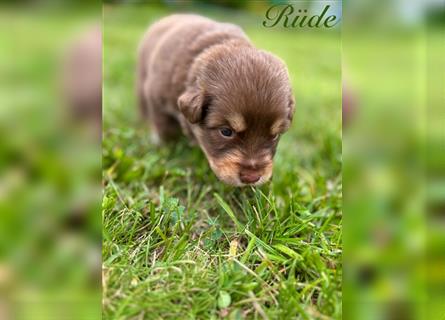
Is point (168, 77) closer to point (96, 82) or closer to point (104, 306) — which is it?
point (96, 82)

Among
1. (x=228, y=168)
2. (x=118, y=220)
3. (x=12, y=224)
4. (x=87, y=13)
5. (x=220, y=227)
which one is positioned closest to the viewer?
(x=12, y=224)

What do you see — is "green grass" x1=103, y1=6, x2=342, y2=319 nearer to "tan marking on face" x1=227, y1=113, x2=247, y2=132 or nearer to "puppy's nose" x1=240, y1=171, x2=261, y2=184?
"puppy's nose" x1=240, y1=171, x2=261, y2=184

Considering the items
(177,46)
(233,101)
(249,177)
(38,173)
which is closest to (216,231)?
(249,177)

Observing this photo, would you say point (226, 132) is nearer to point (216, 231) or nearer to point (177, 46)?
point (216, 231)

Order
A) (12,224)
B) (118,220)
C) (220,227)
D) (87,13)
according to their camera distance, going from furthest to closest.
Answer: (220,227) < (118,220) < (87,13) < (12,224)

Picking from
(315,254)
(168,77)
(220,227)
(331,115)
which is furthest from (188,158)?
(331,115)

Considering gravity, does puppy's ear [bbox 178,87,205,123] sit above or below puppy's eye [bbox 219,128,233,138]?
above

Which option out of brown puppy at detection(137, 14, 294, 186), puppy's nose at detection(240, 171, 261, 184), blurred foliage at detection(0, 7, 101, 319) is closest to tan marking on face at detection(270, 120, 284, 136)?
brown puppy at detection(137, 14, 294, 186)
